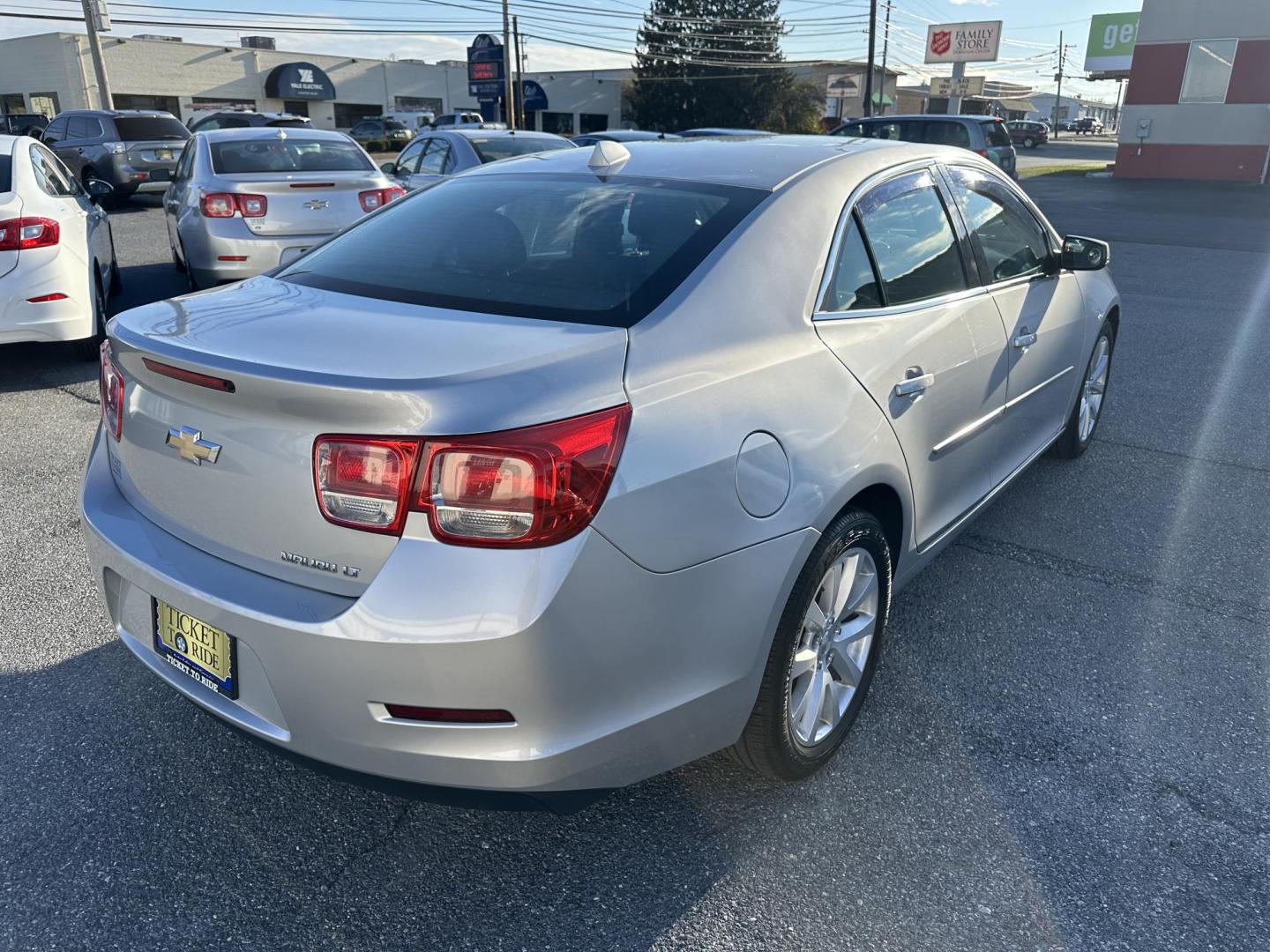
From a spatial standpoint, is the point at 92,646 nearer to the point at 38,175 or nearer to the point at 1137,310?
the point at 38,175

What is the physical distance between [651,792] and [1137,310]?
27.6 feet

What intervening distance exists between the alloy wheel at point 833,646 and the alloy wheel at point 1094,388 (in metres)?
2.66

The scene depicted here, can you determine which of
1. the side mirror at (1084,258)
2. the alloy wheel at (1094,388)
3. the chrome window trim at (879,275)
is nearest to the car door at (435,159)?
the alloy wheel at (1094,388)

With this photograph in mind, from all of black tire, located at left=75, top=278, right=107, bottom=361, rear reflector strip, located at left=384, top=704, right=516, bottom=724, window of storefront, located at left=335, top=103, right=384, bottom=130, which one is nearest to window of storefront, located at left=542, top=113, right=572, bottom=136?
window of storefront, located at left=335, top=103, right=384, bottom=130

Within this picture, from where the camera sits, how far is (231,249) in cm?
776

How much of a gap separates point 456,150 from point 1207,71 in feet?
79.2

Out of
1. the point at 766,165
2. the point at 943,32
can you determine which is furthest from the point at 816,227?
the point at 943,32

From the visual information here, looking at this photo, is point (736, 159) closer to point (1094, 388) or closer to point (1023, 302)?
point (1023, 302)

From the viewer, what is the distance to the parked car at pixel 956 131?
55.8ft

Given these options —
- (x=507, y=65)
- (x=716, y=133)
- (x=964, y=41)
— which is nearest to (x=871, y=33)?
(x=507, y=65)

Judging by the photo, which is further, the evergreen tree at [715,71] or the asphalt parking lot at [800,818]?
the evergreen tree at [715,71]

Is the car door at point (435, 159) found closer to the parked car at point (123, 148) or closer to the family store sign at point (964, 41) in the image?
the parked car at point (123, 148)

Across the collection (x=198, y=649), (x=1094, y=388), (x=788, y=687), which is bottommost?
(x=1094, y=388)

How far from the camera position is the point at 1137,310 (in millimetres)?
9227
